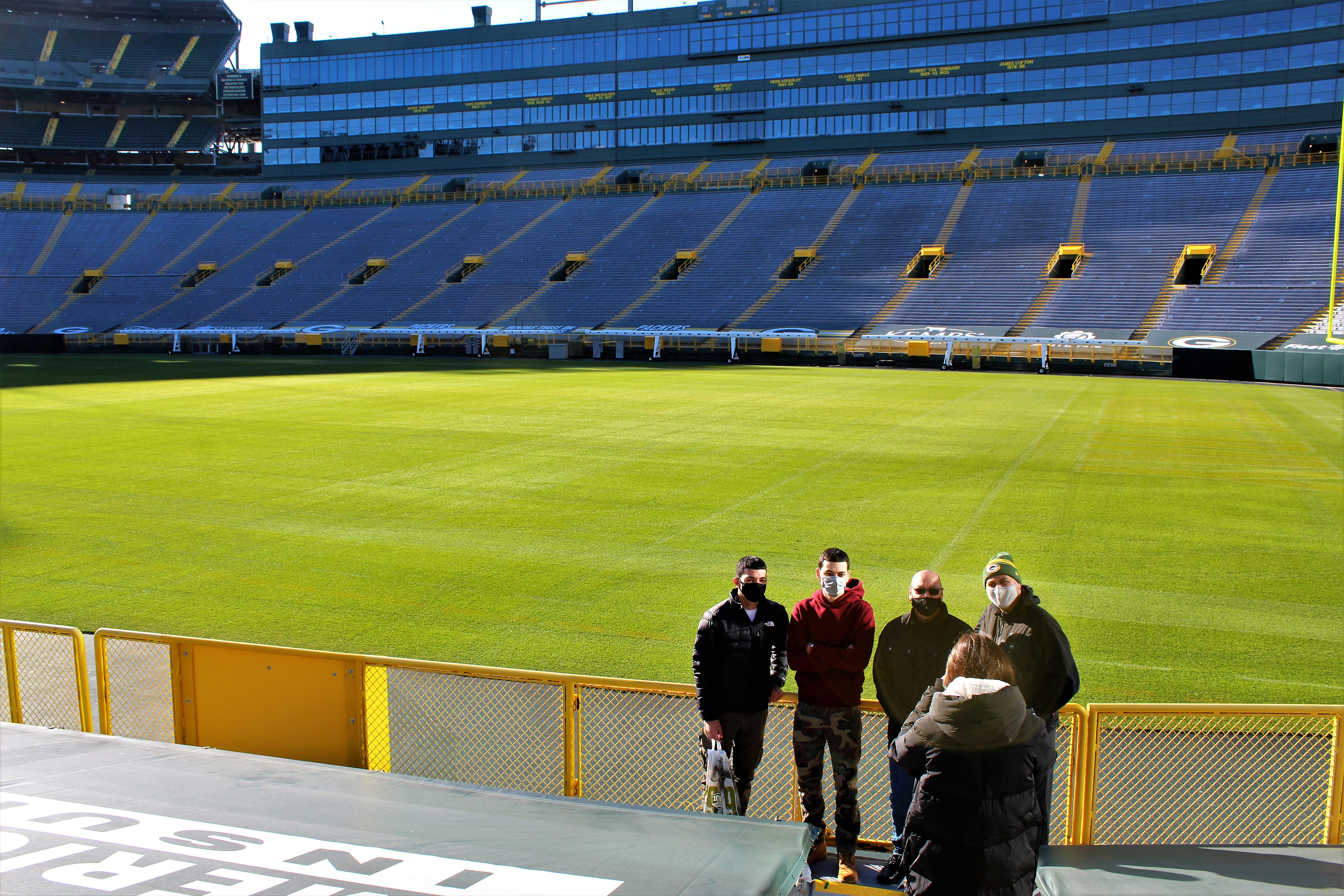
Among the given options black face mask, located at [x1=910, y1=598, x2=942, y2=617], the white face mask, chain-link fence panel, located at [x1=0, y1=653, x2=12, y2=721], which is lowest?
chain-link fence panel, located at [x1=0, y1=653, x2=12, y2=721]

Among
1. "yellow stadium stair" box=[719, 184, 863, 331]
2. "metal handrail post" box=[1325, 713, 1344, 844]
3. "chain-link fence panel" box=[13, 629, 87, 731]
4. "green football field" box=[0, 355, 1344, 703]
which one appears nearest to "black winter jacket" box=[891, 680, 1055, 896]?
"metal handrail post" box=[1325, 713, 1344, 844]

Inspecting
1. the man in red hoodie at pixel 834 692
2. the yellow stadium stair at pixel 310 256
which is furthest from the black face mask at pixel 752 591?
the yellow stadium stair at pixel 310 256

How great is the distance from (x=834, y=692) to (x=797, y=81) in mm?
68802

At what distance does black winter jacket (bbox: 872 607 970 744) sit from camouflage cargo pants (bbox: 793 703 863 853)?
0.80ft

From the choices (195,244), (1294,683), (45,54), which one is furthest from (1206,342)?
(45,54)

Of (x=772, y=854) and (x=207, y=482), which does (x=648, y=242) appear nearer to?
(x=207, y=482)

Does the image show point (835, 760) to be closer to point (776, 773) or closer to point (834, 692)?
point (834, 692)

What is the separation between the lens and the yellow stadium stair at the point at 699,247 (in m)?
57.8

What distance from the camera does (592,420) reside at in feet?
80.9

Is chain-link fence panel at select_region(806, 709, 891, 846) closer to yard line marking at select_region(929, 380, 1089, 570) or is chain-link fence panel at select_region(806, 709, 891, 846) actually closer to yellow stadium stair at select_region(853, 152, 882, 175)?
yard line marking at select_region(929, 380, 1089, 570)

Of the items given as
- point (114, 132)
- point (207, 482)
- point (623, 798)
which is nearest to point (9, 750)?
point (623, 798)

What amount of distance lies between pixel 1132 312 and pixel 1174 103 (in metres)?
A: 20.8

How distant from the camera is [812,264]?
59.3 m

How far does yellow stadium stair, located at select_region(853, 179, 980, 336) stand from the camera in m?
51.8
